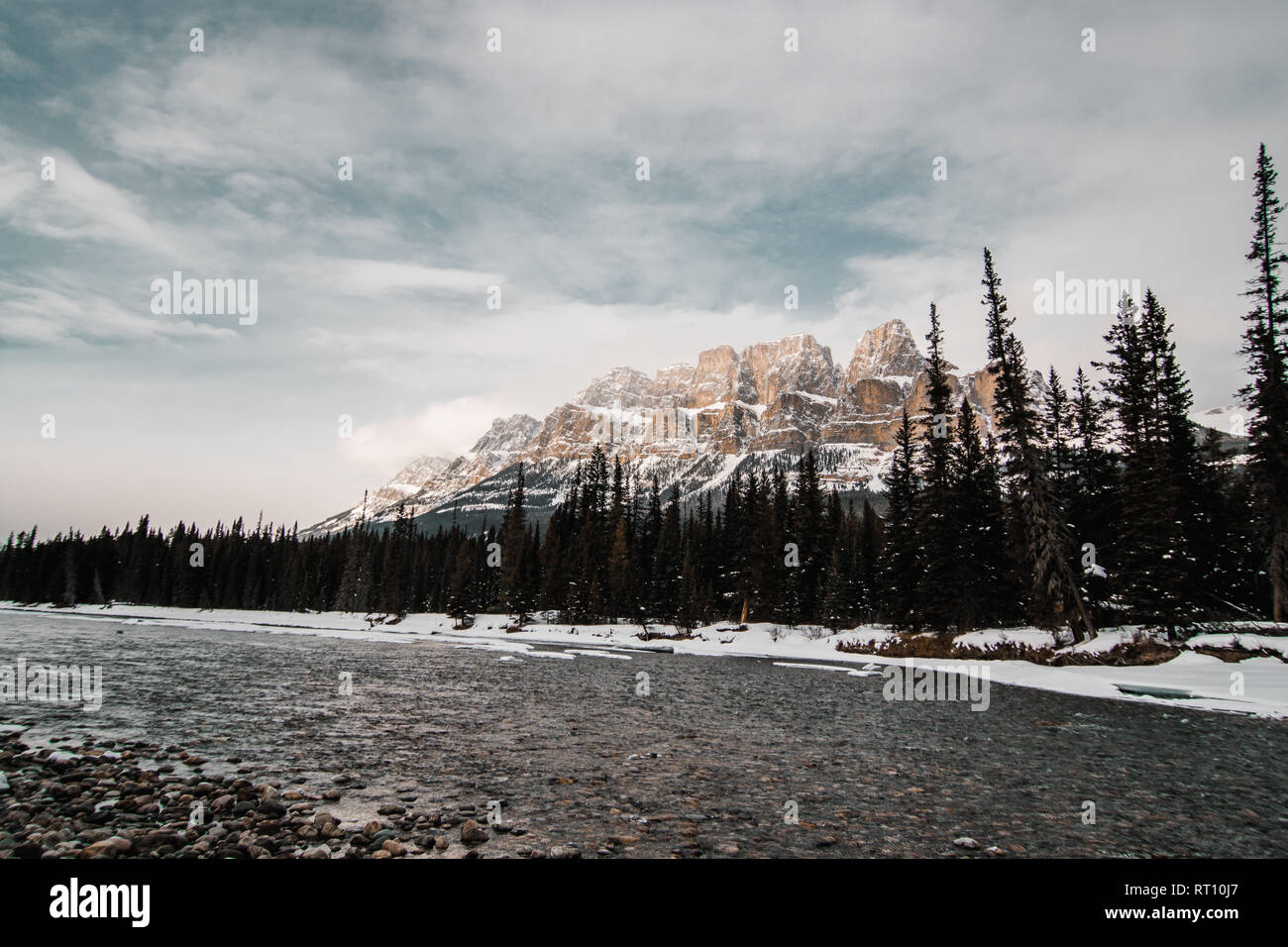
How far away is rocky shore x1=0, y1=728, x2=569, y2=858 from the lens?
6.07 meters

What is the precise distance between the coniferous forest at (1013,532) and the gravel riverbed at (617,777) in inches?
739

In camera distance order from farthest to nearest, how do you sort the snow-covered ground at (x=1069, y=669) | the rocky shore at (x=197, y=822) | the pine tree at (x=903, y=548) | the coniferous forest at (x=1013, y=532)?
the pine tree at (x=903, y=548) < the coniferous forest at (x=1013, y=532) < the snow-covered ground at (x=1069, y=669) < the rocky shore at (x=197, y=822)

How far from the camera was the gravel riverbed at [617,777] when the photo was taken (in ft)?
22.0

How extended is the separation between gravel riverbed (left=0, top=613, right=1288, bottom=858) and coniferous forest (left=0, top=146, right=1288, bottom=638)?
18758 mm

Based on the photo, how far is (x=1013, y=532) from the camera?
132 feet

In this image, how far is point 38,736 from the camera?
11.8 meters

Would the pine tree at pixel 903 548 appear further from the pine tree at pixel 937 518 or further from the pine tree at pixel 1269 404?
the pine tree at pixel 1269 404

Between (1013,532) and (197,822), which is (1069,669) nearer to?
(1013,532)

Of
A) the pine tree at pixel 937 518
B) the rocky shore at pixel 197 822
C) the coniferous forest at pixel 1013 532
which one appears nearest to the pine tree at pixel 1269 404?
the coniferous forest at pixel 1013 532

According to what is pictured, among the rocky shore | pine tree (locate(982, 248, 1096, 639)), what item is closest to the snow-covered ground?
pine tree (locate(982, 248, 1096, 639))

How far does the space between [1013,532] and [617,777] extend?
3886 centimetres

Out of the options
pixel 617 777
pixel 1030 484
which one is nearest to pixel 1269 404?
pixel 1030 484
